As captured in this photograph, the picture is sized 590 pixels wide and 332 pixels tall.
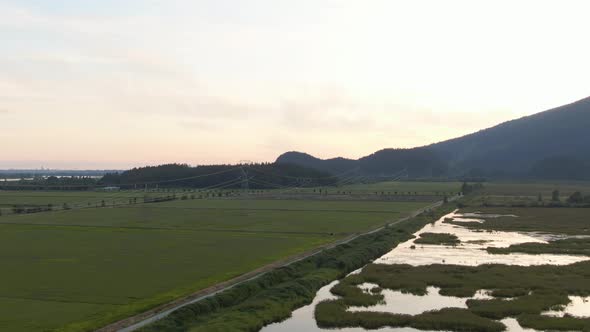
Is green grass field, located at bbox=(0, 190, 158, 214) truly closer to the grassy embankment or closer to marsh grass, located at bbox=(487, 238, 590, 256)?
the grassy embankment

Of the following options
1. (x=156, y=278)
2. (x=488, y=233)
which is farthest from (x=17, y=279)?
(x=488, y=233)

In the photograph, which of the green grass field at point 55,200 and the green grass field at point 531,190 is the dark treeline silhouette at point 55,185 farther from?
the green grass field at point 531,190

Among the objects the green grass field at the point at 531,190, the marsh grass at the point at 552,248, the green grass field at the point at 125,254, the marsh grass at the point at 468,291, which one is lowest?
the marsh grass at the point at 468,291

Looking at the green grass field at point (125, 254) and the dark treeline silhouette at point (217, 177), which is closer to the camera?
the green grass field at point (125, 254)

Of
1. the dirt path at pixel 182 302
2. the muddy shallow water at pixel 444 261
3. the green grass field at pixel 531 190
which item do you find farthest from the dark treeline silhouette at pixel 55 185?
the dirt path at pixel 182 302

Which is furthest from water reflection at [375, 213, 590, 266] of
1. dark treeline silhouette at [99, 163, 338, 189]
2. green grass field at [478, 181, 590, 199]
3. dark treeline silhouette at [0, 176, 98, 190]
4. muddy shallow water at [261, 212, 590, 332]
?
dark treeline silhouette at [0, 176, 98, 190]

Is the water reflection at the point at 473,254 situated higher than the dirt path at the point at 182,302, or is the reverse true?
the dirt path at the point at 182,302

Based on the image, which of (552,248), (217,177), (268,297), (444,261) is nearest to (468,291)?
(444,261)

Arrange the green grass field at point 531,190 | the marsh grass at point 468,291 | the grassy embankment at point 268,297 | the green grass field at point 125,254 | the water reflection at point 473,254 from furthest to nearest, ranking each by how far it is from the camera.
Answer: the green grass field at point 531,190
the water reflection at point 473,254
the green grass field at point 125,254
the marsh grass at point 468,291
the grassy embankment at point 268,297

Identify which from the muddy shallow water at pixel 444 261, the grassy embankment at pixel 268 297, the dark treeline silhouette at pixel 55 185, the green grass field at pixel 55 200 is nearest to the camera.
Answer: the grassy embankment at pixel 268 297
